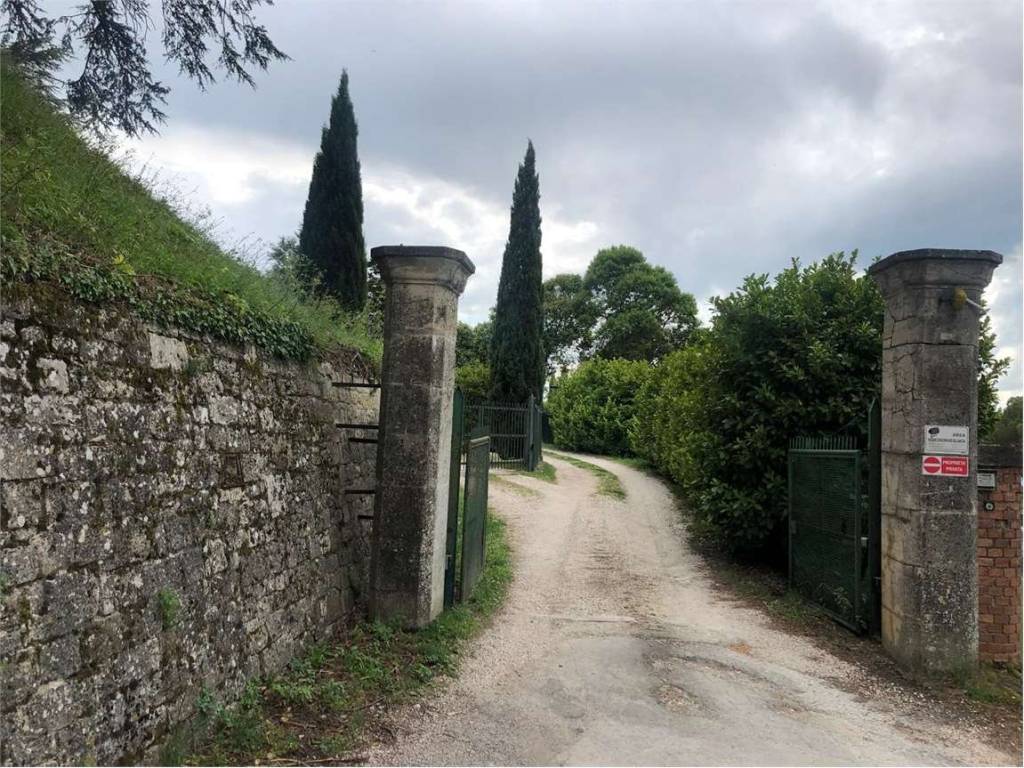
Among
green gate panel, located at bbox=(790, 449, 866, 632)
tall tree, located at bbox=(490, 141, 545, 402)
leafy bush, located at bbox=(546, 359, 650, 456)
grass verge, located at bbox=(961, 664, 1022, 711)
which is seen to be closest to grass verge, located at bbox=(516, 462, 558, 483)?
tall tree, located at bbox=(490, 141, 545, 402)

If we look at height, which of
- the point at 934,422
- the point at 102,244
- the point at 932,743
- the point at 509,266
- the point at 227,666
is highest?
the point at 509,266

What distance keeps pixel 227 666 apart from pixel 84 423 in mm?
1751

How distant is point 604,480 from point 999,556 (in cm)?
1137

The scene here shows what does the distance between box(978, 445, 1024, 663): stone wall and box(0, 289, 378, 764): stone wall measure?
214 inches

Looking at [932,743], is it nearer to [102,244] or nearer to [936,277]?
[936,277]

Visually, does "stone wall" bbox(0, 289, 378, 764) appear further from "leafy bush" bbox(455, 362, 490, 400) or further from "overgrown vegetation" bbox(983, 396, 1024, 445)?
"leafy bush" bbox(455, 362, 490, 400)

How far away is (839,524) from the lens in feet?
21.4

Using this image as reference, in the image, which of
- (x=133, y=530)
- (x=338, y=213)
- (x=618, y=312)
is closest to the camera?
(x=133, y=530)

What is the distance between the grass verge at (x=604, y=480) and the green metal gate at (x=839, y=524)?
7.21 m

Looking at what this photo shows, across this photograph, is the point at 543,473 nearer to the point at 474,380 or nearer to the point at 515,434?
the point at 515,434

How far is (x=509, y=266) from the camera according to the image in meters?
22.5

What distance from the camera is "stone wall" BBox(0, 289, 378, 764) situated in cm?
288

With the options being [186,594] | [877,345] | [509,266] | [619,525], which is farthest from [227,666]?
[509,266]

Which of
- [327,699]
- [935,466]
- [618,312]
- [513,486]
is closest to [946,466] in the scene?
[935,466]
